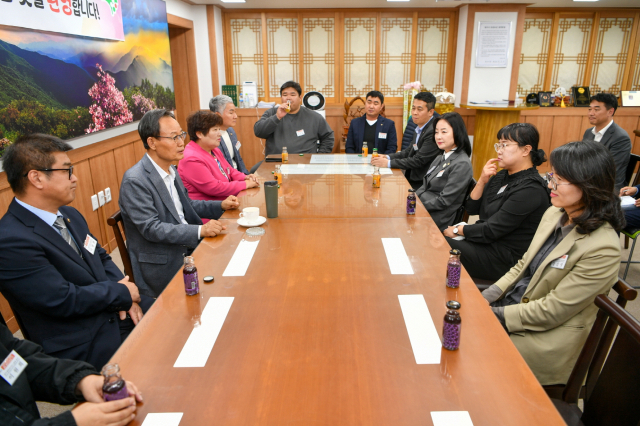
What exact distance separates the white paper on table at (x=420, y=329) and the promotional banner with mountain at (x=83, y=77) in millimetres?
2729

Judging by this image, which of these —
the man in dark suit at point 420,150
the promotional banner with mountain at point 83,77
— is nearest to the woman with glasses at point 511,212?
the man in dark suit at point 420,150

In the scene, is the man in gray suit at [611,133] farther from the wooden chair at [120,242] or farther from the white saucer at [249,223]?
the wooden chair at [120,242]

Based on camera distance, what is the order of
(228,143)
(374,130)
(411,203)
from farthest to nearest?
(374,130)
(228,143)
(411,203)

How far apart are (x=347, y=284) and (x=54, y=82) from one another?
300 centimetres

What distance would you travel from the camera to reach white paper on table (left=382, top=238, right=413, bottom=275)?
6.20ft

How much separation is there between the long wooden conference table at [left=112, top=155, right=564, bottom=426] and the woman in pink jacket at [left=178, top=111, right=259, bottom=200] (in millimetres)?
1187

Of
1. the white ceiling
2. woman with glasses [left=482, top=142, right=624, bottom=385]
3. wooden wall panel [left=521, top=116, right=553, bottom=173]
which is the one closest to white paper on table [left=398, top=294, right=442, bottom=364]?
woman with glasses [left=482, top=142, right=624, bottom=385]

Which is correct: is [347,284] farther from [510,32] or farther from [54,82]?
[510,32]

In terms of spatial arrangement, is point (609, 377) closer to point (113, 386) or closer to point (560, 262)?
point (560, 262)

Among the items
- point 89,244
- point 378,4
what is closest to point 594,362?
point 89,244

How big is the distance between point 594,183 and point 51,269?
7.27ft

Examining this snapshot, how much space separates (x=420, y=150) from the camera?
3.88 metres

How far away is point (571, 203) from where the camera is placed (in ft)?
5.84

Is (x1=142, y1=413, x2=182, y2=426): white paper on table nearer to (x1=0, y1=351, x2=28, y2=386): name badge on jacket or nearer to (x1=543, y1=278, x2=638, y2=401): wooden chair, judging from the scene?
(x1=0, y1=351, x2=28, y2=386): name badge on jacket
